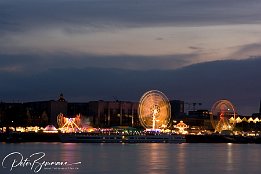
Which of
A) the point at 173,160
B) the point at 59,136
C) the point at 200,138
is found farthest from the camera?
the point at 200,138

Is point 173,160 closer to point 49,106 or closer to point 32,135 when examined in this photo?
point 32,135

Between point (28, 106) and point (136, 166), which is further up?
point (28, 106)

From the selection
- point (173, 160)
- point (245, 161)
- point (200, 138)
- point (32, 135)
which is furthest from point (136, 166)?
point (200, 138)

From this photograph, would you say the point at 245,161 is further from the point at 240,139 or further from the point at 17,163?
the point at 240,139

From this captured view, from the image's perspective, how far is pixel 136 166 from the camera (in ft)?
233

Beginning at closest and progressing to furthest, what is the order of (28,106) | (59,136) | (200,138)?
(59,136), (200,138), (28,106)

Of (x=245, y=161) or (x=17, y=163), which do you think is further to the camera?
(x=245, y=161)

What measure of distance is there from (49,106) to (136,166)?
110874mm
